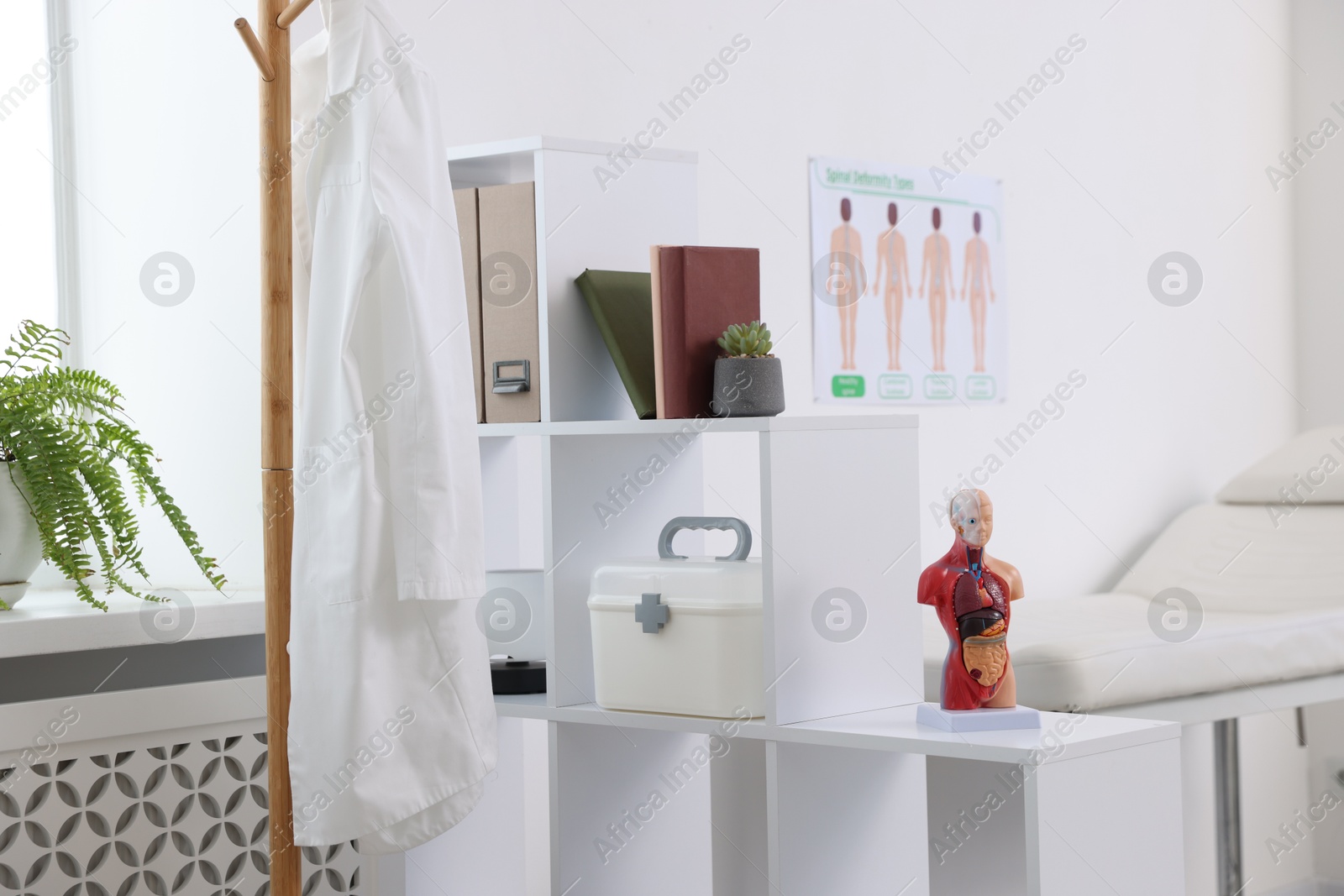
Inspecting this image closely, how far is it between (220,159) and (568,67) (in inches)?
28.6

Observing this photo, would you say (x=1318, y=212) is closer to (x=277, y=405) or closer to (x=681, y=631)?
(x=681, y=631)

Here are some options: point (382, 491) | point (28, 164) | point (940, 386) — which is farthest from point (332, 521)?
point (940, 386)

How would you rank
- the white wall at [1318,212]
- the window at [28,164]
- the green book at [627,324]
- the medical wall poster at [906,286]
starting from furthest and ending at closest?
the white wall at [1318,212]
the medical wall poster at [906,286]
the window at [28,164]
the green book at [627,324]

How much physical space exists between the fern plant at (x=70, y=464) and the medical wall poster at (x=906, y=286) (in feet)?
4.90

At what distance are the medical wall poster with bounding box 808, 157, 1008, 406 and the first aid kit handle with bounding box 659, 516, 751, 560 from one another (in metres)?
1.14

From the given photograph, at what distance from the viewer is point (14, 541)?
1780 mm

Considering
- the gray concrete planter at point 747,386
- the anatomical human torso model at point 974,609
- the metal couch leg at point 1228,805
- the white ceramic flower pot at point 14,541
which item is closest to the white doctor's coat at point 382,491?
the gray concrete planter at point 747,386

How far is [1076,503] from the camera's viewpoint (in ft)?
11.4

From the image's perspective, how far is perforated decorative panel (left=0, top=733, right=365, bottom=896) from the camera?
1.70 m

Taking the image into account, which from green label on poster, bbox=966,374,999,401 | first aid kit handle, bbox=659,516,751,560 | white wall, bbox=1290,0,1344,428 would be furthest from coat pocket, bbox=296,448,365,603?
white wall, bbox=1290,0,1344,428

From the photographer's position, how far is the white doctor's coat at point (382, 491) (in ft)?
5.15

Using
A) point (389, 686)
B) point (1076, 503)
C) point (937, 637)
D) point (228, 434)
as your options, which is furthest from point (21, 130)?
point (1076, 503)

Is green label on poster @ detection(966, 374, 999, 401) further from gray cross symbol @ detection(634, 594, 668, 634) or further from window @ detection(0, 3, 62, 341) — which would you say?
window @ detection(0, 3, 62, 341)

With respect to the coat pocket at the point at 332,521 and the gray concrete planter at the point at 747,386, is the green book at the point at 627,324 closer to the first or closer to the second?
the gray concrete planter at the point at 747,386
